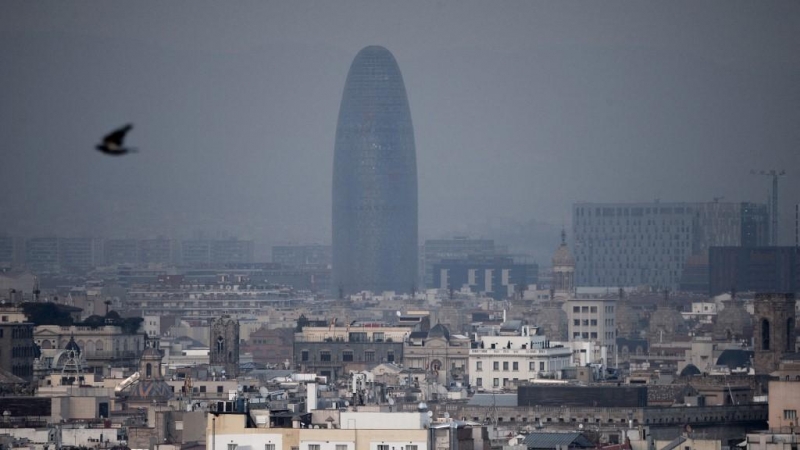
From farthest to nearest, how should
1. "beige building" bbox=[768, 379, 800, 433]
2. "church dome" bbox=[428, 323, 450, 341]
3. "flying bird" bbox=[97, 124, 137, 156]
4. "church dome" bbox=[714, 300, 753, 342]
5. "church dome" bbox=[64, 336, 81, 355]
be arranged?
"church dome" bbox=[714, 300, 753, 342] < "church dome" bbox=[428, 323, 450, 341] < "church dome" bbox=[64, 336, 81, 355] < "beige building" bbox=[768, 379, 800, 433] < "flying bird" bbox=[97, 124, 137, 156]

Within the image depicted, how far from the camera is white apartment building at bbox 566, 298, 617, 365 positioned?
17338 centimetres

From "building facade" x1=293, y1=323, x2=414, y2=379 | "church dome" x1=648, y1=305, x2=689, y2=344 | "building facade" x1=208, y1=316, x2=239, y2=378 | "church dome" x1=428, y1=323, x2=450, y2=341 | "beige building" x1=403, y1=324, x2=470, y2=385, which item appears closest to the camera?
"building facade" x1=208, y1=316, x2=239, y2=378

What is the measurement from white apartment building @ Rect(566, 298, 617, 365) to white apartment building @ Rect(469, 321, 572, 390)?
39.1 metres

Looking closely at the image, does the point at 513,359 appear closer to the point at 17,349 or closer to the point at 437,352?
the point at 437,352

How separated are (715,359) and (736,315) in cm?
3479

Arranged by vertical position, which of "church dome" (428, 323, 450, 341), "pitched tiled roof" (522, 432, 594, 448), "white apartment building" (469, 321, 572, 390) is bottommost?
"pitched tiled roof" (522, 432, 594, 448)

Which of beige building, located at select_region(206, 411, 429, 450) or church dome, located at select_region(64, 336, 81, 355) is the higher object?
church dome, located at select_region(64, 336, 81, 355)

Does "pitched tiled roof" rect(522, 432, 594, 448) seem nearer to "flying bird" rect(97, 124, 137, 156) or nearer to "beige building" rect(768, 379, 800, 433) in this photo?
"beige building" rect(768, 379, 800, 433)

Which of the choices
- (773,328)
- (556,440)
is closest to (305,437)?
(556,440)

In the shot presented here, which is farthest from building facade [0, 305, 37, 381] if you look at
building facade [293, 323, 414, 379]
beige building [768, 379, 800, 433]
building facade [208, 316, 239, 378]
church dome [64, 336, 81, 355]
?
beige building [768, 379, 800, 433]

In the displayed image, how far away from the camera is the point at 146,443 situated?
78625 mm

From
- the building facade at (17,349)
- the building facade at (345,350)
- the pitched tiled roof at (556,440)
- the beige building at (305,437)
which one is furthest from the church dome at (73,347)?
the beige building at (305,437)

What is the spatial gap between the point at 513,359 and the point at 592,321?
48.8 m

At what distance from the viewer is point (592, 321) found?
17612 centimetres
